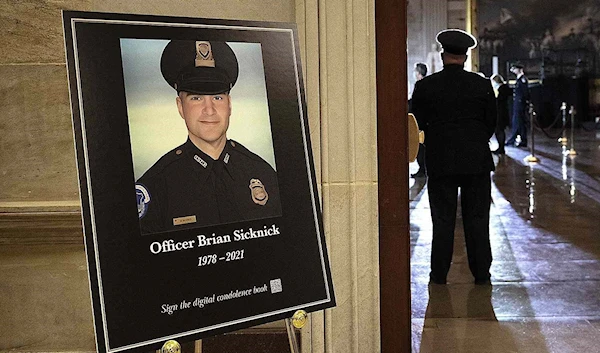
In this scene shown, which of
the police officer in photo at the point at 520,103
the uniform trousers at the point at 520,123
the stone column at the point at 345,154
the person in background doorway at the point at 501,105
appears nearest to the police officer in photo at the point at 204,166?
the stone column at the point at 345,154

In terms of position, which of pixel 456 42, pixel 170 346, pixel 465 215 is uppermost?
pixel 456 42

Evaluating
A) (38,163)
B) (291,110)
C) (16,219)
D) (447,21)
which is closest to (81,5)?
(38,163)

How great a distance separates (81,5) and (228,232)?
1.65 meters

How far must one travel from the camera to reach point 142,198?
283 cm

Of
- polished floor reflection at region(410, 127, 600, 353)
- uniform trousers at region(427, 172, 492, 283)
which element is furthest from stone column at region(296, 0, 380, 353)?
uniform trousers at region(427, 172, 492, 283)

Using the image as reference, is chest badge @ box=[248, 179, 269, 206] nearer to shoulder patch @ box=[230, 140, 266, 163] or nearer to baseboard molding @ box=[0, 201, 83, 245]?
shoulder patch @ box=[230, 140, 266, 163]

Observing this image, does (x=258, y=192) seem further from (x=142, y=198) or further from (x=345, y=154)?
(x=345, y=154)

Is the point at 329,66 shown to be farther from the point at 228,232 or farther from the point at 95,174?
the point at 95,174

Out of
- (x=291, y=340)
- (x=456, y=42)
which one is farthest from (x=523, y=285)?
(x=291, y=340)

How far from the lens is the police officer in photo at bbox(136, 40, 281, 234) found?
9.41 ft

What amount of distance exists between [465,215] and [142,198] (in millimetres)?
4020

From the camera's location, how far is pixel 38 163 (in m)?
4.13

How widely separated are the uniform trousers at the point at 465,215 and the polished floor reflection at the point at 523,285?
0.21m

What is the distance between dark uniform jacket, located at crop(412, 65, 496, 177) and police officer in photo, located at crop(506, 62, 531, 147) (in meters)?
12.3
